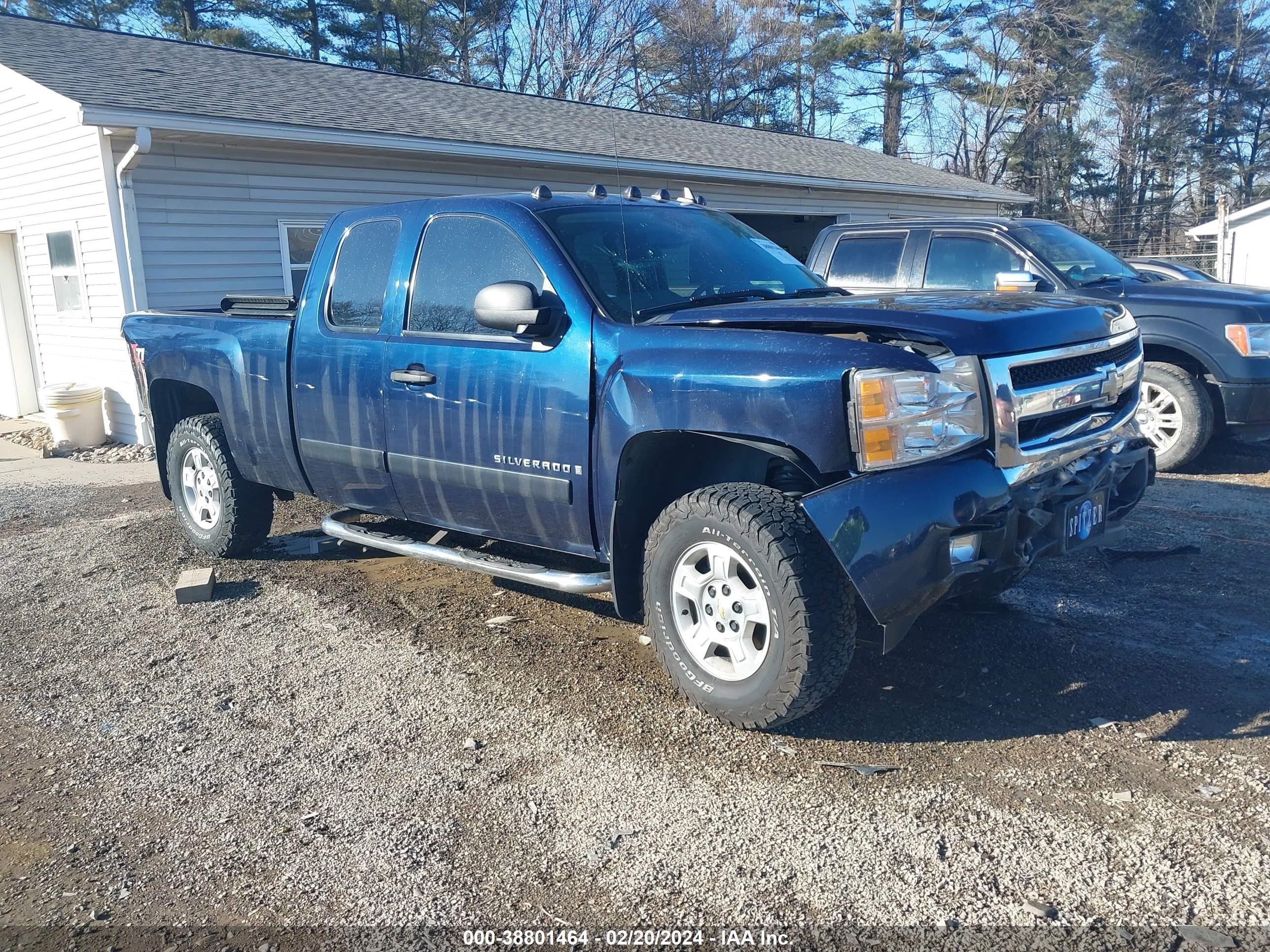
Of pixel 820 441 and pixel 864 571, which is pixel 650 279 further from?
pixel 864 571

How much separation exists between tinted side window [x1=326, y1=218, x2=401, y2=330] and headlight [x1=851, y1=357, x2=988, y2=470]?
2628mm

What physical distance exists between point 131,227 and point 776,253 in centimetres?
752

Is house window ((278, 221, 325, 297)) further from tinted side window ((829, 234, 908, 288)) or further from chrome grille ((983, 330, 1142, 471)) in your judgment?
chrome grille ((983, 330, 1142, 471))

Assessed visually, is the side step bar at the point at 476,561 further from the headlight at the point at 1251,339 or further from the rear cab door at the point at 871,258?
the headlight at the point at 1251,339

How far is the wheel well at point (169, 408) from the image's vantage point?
649cm

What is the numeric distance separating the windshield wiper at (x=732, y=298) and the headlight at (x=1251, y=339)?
4.07 m

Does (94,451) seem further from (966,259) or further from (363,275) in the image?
(966,259)

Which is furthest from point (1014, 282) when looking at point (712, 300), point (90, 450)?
point (90, 450)

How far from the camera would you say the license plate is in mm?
3754

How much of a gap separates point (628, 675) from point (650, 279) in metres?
1.70

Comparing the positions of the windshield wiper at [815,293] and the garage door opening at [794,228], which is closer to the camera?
the windshield wiper at [815,293]

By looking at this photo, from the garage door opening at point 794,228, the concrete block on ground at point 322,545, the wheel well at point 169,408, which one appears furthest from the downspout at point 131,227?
the garage door opening at point 794,228

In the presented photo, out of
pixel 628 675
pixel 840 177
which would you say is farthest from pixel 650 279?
pixel 840 177

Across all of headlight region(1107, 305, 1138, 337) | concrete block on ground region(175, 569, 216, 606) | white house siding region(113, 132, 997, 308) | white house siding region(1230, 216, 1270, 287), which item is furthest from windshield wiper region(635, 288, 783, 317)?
white house siding region(1230, 216, 1270, 287)
